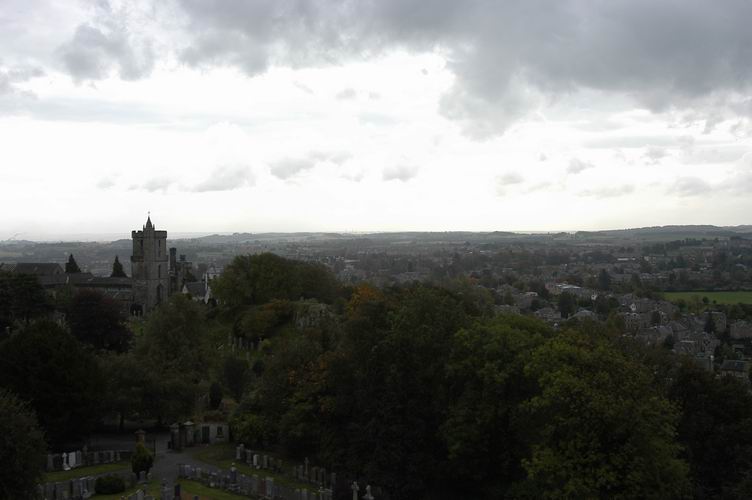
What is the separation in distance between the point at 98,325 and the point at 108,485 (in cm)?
2649

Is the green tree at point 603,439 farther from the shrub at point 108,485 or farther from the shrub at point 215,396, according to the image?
the shrub at point 215,396

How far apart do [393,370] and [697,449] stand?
1071cm

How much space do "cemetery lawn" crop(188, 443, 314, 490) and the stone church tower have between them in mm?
44774

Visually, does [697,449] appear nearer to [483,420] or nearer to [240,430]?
[483,420]

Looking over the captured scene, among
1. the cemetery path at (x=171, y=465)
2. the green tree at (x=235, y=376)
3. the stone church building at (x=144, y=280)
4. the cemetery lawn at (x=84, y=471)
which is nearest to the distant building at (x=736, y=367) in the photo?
the green tree at (x=235, y=376)

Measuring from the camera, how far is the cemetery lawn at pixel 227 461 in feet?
91.4

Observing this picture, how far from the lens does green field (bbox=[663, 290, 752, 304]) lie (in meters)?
108

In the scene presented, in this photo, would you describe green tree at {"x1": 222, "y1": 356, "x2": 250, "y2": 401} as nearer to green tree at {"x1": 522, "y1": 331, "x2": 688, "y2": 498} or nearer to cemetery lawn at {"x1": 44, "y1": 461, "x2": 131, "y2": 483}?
cemetery lawn at {"x1": 44, "y1": 461, "x2": 131, "y2": 483}

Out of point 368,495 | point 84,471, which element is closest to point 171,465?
point 84,471

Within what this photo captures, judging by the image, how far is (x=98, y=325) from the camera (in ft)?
165

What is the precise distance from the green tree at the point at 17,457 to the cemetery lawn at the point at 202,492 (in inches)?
221

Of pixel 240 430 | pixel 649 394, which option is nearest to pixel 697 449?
pixel 649 394

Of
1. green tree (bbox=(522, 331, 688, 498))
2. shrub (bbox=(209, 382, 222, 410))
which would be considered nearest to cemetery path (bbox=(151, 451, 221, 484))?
shrub (bbox=(209, 382, 222, 410))

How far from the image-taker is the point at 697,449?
24828mm
